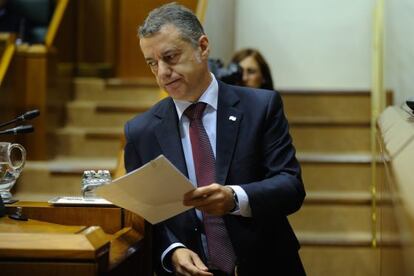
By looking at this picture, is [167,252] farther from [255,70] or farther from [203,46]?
[255,70]

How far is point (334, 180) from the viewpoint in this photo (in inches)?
173

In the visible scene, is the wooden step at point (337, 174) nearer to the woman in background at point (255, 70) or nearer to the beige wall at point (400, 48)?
the beige wall at point (400, 48)

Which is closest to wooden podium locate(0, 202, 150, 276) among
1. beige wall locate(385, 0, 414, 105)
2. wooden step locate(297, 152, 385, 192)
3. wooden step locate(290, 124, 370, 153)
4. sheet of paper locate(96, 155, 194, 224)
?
sheet of paper locate(96, 155, 194, 224)

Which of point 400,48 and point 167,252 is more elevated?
point 400,48

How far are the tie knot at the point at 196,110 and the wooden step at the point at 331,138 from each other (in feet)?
9.61

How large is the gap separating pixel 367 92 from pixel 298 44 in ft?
3.21

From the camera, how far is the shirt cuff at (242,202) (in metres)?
1.68

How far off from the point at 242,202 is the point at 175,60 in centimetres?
38

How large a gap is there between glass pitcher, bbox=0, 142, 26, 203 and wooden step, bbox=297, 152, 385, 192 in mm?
2758

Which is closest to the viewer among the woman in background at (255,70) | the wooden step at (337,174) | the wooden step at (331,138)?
the woman in background at (255,70)

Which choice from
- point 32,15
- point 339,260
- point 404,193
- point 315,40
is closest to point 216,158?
point 404,193

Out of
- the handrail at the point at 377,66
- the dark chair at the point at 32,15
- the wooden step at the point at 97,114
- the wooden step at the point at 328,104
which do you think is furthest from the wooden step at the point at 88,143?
the handrail at the point at 377,66

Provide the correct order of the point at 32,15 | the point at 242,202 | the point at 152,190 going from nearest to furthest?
the point at 152,190, the point at 242,202, the point at 32,15

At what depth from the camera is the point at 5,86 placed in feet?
14.3
